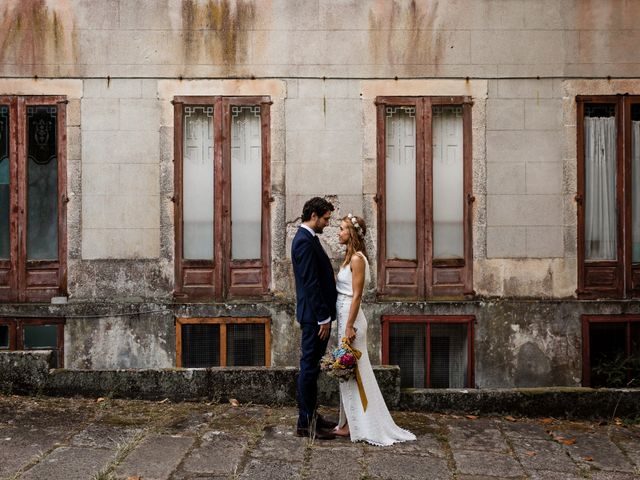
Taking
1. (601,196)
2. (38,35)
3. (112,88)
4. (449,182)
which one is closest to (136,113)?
(112,88)

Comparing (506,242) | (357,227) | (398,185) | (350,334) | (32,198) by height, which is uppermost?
(398,185)

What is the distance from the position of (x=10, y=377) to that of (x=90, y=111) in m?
3.54

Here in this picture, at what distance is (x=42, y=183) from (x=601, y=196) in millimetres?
7269

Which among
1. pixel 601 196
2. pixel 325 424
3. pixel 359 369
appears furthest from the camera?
pixel 601 196

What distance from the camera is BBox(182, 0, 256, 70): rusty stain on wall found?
33.4ft

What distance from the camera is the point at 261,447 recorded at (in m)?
7.09

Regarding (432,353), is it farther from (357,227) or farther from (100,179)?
(100,179)

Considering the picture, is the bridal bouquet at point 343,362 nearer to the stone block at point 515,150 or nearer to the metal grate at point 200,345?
the metal grate at point 200,345

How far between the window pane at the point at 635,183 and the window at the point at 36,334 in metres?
7.47

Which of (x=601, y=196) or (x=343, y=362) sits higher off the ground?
(x=601, y=196)

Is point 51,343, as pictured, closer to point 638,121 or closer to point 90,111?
point 90,111

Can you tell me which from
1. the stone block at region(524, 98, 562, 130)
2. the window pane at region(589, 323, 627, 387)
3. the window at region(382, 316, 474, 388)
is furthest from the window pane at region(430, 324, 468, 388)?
the stone block at region(524, 98, 562, 130)

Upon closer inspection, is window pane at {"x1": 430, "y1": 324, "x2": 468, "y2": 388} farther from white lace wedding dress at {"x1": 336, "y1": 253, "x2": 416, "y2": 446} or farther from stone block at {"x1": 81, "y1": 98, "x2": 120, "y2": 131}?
stone block at {"x1": 81, "y1": 98, "x2": 120, "y2": 131}

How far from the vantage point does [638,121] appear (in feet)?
34.1
